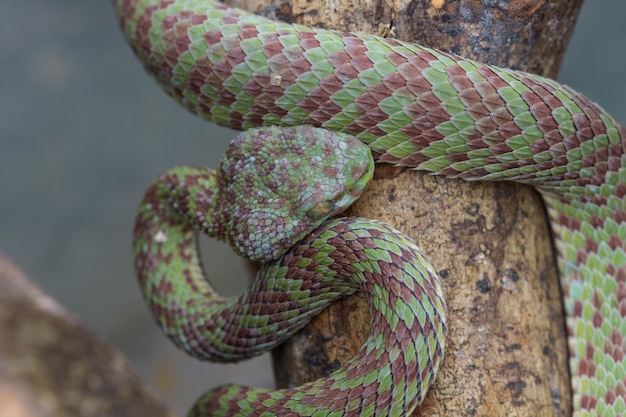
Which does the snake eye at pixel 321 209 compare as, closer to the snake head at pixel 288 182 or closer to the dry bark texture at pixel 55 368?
the snake head at pixel 288 182

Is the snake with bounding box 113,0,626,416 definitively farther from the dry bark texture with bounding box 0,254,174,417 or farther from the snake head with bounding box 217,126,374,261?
the dry bark texture with bounding box 0,254,174,417

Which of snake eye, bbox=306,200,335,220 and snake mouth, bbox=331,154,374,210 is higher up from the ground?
snake mouth, bbox=331,154,374,210

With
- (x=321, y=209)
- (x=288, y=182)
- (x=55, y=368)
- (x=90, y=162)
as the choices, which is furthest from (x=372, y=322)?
(x=90, y=162)

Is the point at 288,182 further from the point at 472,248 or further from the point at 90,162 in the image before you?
the point at 90,162

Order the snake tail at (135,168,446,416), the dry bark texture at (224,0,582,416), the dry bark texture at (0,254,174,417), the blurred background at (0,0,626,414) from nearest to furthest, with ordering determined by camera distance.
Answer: the snake tail at (135,168,446,416) → the dry bark texture at (224,0,582,416) → the dry bark texture at (0,254,174,417) → the blurred background at (0,0,626,414)

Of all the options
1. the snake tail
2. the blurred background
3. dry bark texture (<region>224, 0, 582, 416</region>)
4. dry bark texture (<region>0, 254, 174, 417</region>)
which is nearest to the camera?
the snake tail

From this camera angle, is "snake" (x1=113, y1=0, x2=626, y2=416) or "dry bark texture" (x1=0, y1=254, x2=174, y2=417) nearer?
"snake" (x1=113, y1=0, x2=626, y2=416)

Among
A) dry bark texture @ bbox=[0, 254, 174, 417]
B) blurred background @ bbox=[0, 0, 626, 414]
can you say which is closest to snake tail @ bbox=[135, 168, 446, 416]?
dry bark texture @ bbox=[0, 254, 174, 417]

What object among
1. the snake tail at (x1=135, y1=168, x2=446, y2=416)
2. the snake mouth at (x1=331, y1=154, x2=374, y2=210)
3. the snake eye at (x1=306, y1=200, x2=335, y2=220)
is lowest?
the snake tail at (x1=135, y1=168, x2=446, y2=416)
